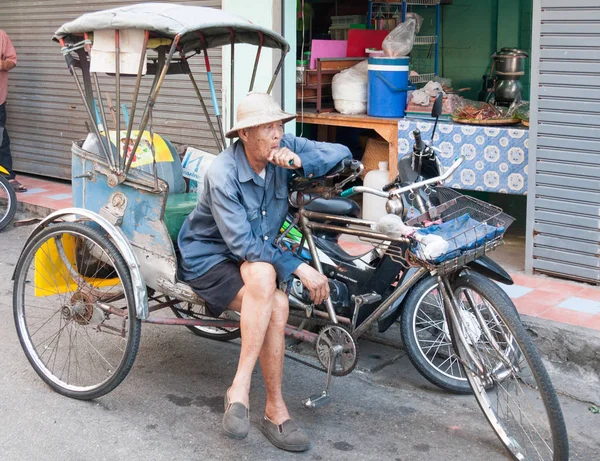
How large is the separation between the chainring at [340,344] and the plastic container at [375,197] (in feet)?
9.79

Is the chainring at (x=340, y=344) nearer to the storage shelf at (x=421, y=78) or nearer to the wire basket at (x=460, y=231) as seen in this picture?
the wire basket at (x=460, y=231)

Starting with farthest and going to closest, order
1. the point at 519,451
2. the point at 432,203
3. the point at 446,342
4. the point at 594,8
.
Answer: the point at 594,8 → the point at 446,342 → the point at 432,203 → the point at 519,451

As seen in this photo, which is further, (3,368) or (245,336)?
(3,368)

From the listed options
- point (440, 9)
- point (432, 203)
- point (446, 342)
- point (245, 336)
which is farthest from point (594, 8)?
point (440, 9)

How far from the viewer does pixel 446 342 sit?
14.4ft

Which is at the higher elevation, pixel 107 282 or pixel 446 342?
pixel 107 282

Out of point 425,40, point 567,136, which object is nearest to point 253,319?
point 567,136

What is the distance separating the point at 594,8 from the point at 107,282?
10.6ft

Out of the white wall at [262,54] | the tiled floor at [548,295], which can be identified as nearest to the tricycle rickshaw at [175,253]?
the tiled floor at [548,295]

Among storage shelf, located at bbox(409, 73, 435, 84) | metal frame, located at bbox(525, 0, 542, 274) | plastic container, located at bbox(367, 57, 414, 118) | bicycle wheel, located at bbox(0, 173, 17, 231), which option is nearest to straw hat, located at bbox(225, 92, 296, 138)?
metal frame, located at bbox(525, 0, 542, 274)

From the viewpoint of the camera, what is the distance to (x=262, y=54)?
6.90m

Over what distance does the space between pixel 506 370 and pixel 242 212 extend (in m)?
1.32

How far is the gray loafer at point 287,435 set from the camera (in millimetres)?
3629

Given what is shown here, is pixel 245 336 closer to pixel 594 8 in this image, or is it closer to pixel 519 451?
pixel 519 451
